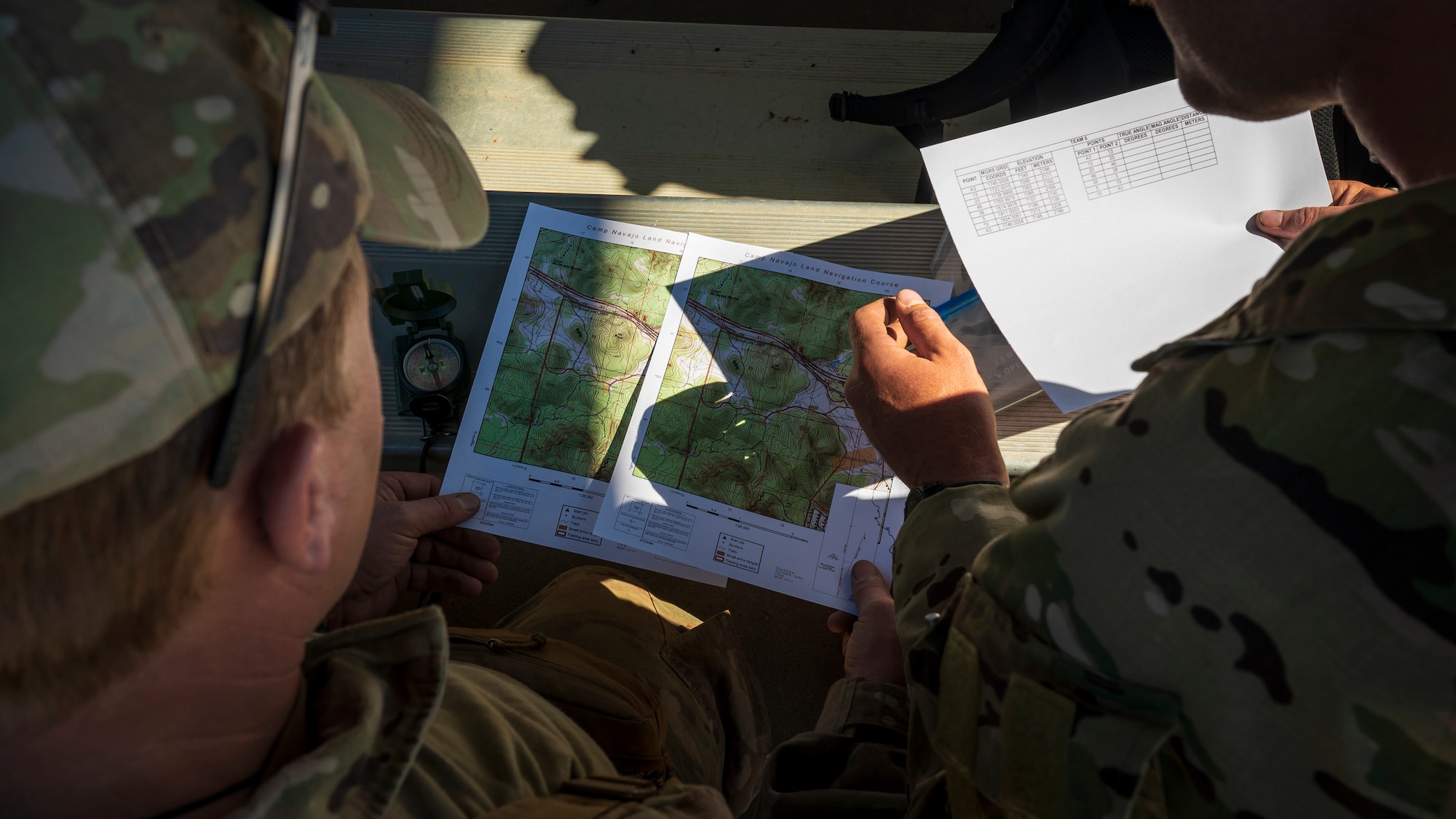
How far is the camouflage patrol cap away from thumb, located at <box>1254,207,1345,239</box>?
1050mm

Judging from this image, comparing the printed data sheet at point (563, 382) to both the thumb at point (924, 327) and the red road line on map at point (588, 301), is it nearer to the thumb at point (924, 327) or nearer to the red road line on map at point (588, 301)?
the red road line on map at point (588, 301)

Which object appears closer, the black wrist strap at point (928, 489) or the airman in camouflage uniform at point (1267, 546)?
the airman in camouflage uniform at point (1267, 546)

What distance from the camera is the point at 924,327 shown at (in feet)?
2.98

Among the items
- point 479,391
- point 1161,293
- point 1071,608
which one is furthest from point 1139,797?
point 479,391

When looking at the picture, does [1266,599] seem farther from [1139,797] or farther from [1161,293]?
[1161,293]

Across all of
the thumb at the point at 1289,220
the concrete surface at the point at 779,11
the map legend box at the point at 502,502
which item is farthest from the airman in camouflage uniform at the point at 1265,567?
the concrete surface at the point at 779,11

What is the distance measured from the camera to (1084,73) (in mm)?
1144

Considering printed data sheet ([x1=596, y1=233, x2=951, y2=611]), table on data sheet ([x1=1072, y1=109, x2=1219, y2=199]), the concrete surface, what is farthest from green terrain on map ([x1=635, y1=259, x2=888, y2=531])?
the concrete surface

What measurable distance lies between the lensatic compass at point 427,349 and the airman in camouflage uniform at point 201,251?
40cm

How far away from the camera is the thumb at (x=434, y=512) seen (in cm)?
92

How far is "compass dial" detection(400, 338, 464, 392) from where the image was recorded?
96 centimetres

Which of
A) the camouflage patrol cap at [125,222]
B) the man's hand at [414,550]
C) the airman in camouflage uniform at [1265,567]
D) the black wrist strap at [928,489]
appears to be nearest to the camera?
the camouflage patrol cap at [125,222]

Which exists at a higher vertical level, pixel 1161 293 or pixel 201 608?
pixel 1161 293

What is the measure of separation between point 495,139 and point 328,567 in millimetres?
1204
